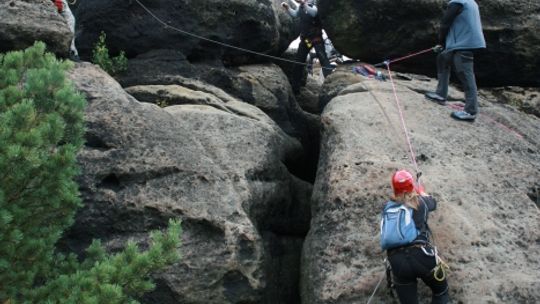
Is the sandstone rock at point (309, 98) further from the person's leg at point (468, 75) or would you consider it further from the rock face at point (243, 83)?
the person's leg at point (468, 75)

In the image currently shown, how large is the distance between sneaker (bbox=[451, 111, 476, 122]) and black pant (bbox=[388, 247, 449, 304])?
4728 millimetres

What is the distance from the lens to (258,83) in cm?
1570

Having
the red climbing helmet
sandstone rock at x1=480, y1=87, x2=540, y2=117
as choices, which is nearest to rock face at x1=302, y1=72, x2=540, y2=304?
the red climbing helmet

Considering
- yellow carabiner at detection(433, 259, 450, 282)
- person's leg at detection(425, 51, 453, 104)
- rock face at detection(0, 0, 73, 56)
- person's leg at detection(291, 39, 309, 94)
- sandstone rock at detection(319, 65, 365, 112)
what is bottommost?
person's leg at detection(291, 39, 309, 94)

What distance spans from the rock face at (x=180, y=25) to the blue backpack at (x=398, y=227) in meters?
8.38

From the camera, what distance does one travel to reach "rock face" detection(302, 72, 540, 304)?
9.12m

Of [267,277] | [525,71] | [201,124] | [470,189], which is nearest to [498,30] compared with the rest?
[525,71]

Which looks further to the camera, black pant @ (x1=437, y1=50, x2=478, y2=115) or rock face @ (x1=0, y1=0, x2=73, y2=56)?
black pant @ (x1=437, y1=50, x2=478, y2=115)

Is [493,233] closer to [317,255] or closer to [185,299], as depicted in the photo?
[317,255]

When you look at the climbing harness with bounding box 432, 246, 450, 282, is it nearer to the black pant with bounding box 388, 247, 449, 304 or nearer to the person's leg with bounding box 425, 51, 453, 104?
the black pant with bounding box 388, 247, 449, 304

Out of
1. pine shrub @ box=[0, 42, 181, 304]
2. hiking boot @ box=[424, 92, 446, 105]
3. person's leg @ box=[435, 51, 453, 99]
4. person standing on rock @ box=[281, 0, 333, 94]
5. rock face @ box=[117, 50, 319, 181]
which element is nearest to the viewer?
pine shrub @ box=[0, 42, 181, 304]

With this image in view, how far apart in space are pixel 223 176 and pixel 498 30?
346 inches

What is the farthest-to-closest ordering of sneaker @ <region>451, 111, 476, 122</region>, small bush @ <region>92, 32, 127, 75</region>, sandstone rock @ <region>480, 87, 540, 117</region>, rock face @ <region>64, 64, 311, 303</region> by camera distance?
sandstone rock @ <region>480, 87, 540, 117</region> < small bush @ <region>92, 32, 127, 75</region> < sneaker @ <region>451, 111, 476, 122</region> < rock face @ <region>64, 64, 311, 303</region>

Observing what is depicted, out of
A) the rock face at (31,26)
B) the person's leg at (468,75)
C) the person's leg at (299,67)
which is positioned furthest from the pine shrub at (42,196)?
the person's leg at (299,67)
